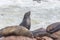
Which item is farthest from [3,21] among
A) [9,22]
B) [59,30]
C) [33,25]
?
[59,30]

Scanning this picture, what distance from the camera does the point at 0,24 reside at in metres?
9.07

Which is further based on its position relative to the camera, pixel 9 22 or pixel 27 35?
pixel 9 22

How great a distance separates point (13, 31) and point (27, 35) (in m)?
0.27

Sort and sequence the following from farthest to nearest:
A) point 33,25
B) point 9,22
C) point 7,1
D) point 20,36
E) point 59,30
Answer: point 7,1 < point 9,22 < point 33,25 < point 59,30 < point 20,36

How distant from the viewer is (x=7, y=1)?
15.8 m

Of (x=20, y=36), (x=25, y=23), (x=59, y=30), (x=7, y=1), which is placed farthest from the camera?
(x=7, y=1)

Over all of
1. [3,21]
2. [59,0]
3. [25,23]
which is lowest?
[59,0]

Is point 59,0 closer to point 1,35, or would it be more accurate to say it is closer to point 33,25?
point 33,25

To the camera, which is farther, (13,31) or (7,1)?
(7,1)

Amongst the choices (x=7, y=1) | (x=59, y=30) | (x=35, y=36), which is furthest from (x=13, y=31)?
(x=7, y=1)

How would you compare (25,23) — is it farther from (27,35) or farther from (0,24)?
(0,24)

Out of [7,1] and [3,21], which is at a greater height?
[3,21]

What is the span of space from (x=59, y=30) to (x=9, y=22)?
4.35 m

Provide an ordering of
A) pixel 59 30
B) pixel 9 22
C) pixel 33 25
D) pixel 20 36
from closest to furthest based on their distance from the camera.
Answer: pixel 20 36, pixel 59 30, pixel 33 25, pixel 9 22
